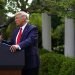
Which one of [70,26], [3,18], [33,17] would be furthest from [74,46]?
[33,17]

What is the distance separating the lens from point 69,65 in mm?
10898

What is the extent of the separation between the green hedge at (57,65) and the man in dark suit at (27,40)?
4907mm

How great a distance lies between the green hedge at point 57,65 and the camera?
424 inches

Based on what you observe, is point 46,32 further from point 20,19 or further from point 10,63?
point 10,63

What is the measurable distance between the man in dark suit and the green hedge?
16.1 feet

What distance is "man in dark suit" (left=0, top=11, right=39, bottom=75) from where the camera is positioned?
5.56 metres

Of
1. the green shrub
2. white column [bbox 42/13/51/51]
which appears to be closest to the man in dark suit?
the green shrub

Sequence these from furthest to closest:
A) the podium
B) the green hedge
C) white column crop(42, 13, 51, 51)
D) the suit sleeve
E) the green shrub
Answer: white column crop(42, 13, 51, 51), the green hedge, the green shrub, the suit sleeve, the podium

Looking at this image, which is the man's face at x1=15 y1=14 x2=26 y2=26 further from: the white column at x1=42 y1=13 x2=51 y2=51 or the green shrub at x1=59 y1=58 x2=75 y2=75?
the white column at x1=42 y1=13 x2=51 y2=51

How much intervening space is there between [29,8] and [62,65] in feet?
21.5

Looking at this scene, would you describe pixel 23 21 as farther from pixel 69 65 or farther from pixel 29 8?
pixel 29 8

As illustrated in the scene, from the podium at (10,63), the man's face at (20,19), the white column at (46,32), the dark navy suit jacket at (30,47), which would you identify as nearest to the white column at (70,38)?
the white column at (46,32)

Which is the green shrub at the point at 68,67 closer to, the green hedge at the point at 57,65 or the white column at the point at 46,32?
the green hedge at the point at 57,65

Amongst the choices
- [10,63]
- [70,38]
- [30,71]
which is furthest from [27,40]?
[70,38]
